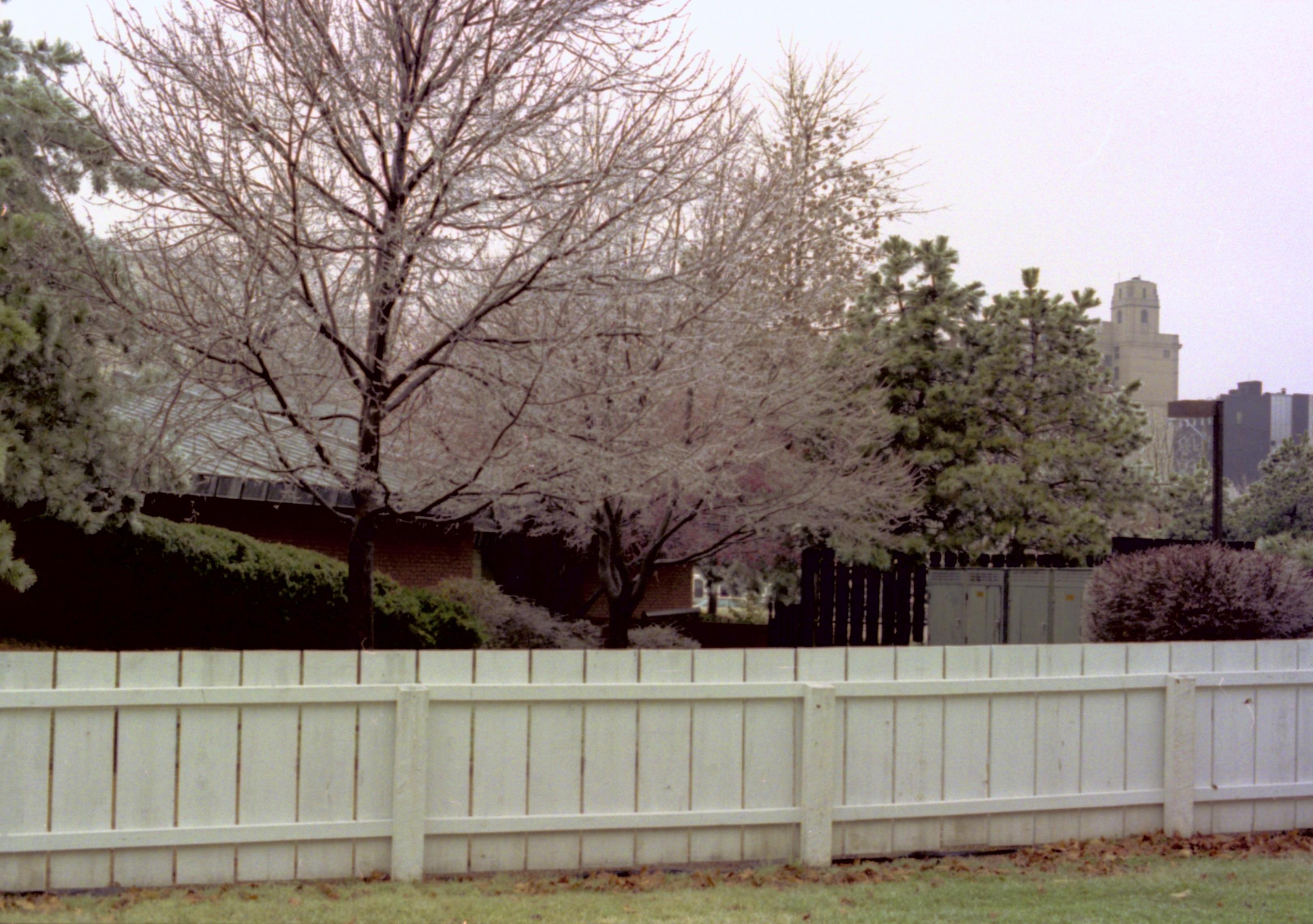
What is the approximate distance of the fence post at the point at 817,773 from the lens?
6.84m

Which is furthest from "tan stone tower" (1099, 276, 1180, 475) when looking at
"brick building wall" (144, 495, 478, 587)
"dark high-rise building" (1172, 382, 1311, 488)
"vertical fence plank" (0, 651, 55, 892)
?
"vertical fence plank" (0, 651, 55, 892)

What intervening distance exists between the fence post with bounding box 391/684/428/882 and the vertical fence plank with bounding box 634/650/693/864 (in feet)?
3.72

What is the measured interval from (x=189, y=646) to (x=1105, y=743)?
902 centimetres

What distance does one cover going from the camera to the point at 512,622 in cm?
1802

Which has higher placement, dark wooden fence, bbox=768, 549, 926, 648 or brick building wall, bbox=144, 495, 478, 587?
brick building wall, bbox=144, 495, 478, 587

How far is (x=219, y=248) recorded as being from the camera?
29.7 feet

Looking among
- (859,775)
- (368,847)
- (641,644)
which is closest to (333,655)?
(368,847)

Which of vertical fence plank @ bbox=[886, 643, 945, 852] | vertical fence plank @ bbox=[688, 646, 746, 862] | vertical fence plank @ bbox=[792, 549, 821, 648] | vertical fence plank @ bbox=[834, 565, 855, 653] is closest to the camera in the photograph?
vertical fence plank @ bbox=[688, 646, 746, 862]

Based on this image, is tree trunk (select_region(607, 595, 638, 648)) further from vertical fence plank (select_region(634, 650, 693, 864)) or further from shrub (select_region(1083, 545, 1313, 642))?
vertical fence plank (select_region(634, 650, 693, 864))

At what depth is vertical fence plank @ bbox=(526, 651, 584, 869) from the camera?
6.53m

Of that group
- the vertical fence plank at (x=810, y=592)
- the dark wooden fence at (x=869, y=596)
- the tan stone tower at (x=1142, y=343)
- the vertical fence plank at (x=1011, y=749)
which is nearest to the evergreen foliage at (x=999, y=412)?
the dark wooden fence at (x=869, y=596)

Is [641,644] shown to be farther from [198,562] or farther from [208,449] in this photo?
[208,449]

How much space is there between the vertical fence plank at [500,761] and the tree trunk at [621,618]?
11516mm

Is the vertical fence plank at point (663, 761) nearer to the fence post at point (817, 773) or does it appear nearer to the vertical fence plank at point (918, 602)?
the fence post at point (817, 773)
